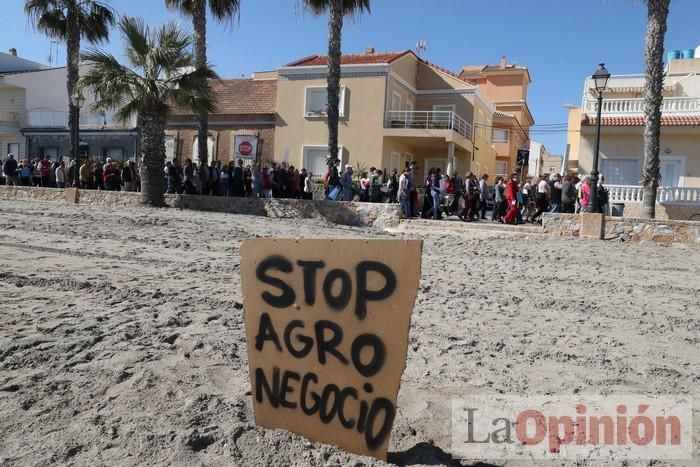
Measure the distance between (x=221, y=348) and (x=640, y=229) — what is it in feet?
38.3

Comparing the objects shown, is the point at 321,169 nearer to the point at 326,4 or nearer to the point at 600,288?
the point at 326,4

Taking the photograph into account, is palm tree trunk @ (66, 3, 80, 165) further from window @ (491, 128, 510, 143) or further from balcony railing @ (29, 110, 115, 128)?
window @ (491, 128, 510, 143)

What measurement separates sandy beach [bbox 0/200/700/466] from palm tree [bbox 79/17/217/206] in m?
7.75

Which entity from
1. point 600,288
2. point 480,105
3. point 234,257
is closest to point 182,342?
point 234,257

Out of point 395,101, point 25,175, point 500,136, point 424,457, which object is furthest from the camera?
point 500,136

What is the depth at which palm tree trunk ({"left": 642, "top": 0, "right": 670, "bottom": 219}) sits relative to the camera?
1470 cm

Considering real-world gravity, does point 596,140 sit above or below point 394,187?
above

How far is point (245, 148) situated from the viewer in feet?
86.4

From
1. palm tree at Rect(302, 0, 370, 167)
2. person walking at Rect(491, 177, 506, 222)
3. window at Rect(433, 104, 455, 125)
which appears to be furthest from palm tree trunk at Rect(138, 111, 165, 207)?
window at Rect(433, 104, 455, 125)

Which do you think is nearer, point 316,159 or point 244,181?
point 244,181

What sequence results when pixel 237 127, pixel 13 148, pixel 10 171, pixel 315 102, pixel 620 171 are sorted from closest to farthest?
pixel 620 171, pixel 10 171, pixel 315 102, pixel 237 127, pixel 13 148

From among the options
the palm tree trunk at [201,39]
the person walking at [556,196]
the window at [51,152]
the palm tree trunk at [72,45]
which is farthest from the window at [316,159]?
the window at [51,152]

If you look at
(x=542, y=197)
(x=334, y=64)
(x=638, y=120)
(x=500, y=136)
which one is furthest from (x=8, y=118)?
(x=638, y=120)

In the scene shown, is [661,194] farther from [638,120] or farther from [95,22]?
[95,22]
